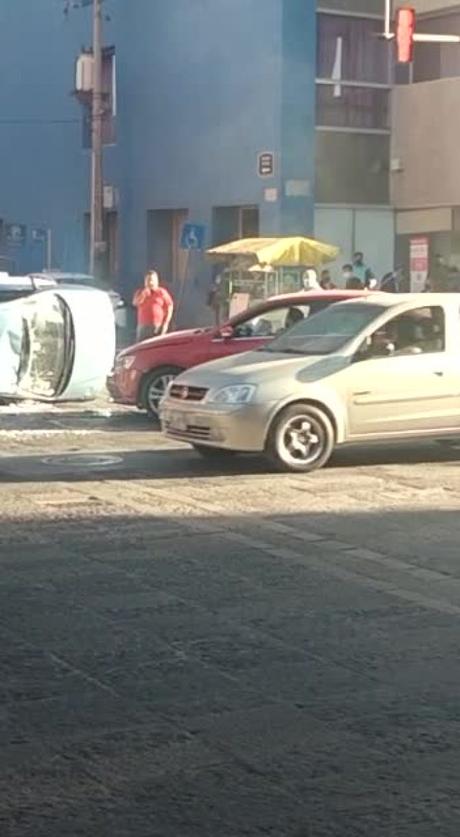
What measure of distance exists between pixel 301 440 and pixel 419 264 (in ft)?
57.4

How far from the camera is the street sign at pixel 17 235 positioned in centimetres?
4031

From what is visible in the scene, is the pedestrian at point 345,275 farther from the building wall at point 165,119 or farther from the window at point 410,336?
the window at point 410,336

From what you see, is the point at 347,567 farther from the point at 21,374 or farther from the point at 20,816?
the point at 21,374

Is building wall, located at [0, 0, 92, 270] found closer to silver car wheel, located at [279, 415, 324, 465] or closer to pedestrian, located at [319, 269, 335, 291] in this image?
pedestrian, located at [319, 269, 335, 291]

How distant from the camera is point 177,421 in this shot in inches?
555

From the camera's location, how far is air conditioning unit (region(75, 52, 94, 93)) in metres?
34.0

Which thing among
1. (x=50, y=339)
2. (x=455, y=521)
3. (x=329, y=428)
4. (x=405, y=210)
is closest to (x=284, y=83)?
(x=405, y=210)

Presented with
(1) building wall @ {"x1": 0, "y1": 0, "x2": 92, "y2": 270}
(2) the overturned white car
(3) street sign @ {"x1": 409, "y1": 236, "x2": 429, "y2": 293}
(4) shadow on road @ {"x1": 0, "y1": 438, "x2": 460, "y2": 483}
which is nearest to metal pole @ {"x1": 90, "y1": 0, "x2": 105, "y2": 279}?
(1) building wall @ {"x1": 0, "y1": 0, "x2": 92, "y2": 270}

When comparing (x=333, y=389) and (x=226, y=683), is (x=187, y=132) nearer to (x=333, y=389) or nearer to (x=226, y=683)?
(x=333, y=389)

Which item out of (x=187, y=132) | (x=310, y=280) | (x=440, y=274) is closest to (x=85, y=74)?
(x=187, y=132)

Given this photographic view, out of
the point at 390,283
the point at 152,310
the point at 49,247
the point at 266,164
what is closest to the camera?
the point at 152,310

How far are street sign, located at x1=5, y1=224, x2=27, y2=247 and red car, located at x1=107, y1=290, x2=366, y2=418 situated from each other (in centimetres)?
2222

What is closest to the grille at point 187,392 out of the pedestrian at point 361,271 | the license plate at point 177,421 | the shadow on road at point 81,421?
the license plate at point 177,421

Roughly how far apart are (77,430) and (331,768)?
11.9 meters
